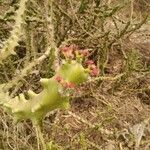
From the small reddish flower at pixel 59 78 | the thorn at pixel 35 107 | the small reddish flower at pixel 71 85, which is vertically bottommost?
the thorn at pixel 35 107

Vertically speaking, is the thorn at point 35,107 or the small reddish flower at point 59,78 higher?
the small reddish flower at point 59,78

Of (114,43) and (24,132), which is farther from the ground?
(114,43)

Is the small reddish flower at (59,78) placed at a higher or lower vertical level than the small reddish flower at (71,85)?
higher

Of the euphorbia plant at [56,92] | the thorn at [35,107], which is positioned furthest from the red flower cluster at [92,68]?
the thorn at [35,107]

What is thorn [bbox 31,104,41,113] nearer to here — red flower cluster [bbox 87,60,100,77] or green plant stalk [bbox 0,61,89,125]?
green plant stalk [bbox 0,61,89,125]

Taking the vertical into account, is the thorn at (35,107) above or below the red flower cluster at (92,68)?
below

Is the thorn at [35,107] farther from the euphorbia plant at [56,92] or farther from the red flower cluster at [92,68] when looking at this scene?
the red flower cluster at [92,68]

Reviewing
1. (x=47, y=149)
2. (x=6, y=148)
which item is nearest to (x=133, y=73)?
(x=6, y=148)

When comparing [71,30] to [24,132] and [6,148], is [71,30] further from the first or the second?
[6,148]
